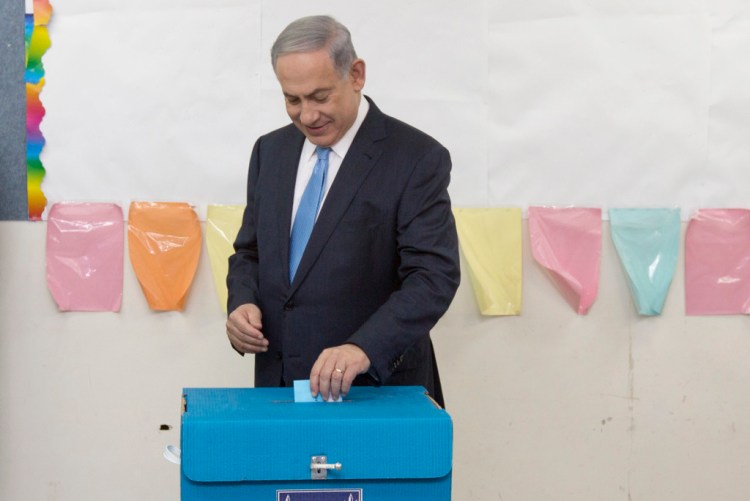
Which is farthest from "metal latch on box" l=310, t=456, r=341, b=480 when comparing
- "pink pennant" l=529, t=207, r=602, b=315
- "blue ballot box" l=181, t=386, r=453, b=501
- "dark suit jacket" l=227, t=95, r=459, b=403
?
"pink pennant" l=529, t=207, r=602, b=315

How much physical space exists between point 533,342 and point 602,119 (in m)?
0.64

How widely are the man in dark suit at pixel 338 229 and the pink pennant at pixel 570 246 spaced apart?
0.93m

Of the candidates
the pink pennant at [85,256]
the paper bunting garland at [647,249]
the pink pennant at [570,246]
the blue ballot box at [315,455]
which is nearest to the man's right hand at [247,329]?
the blue ballot box at [315,455]

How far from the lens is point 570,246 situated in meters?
2.77

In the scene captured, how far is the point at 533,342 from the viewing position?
2.80 meters

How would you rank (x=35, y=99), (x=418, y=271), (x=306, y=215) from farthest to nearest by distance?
(x=35, y=99), (x=306, y=215), (x=418, y=271)

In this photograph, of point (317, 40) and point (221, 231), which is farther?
point (221, 231)

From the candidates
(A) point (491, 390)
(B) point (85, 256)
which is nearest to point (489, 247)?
(A) point (491, 390)

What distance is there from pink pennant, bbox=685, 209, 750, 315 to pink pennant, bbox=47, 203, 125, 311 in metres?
1.58

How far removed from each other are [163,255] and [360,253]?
1071 mm

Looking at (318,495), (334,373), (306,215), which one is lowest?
(318,495)

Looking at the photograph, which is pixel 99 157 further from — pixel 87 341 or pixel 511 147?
pixel 511 147

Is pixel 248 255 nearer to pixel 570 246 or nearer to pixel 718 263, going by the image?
pixel 570 246

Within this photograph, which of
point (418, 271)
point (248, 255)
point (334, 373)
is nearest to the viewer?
point (334, 373)
